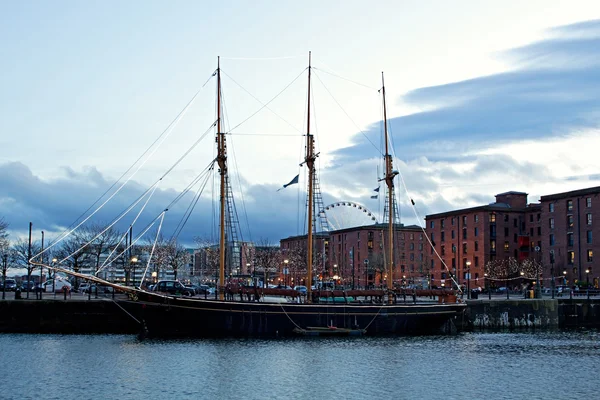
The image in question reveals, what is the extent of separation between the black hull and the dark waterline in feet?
6.09

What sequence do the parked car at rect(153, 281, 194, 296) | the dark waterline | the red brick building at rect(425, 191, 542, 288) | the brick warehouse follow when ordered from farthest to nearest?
the red brick building at rect(425, 191, 542, 288), the brick warehouse, the parked car at rect(153, 281, 194, 296), the dark waterline

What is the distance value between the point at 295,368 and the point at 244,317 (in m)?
13.8

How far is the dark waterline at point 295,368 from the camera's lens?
37406mm

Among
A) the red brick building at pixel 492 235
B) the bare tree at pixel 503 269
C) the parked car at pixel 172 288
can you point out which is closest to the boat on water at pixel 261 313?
the parked car at pixel 172 288

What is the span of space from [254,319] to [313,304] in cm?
492

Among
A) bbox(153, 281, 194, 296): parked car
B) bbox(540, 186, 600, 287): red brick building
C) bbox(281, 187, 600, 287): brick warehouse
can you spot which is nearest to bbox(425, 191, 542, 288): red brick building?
bbox(281, 187, 600, 287): brick warehouse

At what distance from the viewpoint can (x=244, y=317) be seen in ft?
189

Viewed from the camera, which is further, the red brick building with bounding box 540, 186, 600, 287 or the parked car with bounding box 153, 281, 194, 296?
the red brick building with bounding box 540, 186, 600, 287

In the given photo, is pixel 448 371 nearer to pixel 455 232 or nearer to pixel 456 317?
pixel 456 317

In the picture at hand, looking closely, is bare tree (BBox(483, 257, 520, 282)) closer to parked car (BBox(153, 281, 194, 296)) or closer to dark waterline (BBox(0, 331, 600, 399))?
parked car (BBox(153, 281, 194, 296))

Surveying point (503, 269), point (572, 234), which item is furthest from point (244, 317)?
point (503, 269)

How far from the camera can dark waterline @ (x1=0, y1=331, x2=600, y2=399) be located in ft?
123

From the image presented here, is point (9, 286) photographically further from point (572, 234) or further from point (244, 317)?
point (572, 234)

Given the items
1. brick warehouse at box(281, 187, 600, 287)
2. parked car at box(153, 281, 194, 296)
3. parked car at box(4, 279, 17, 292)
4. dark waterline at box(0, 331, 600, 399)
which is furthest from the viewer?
brick warehouse at box(281, 187, 600, 287)
